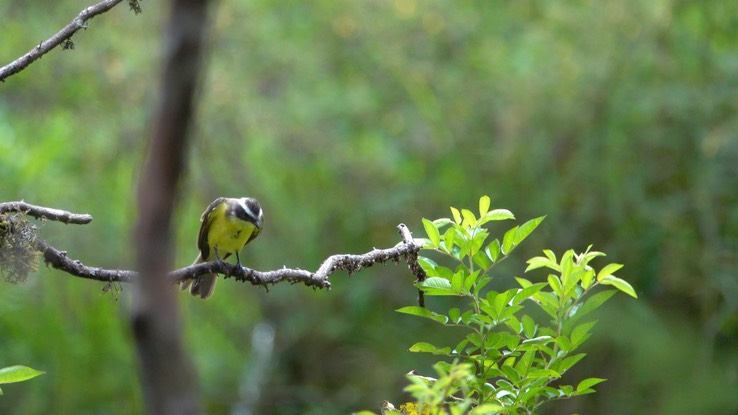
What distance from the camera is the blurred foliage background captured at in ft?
16.8

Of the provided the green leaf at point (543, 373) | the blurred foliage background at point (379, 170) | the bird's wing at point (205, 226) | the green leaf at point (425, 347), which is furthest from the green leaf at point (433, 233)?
the blurred foliage background at point (379, 170)

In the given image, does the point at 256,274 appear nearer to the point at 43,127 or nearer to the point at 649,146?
the point at 649,146

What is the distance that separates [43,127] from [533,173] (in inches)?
124

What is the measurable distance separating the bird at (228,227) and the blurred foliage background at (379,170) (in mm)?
1418

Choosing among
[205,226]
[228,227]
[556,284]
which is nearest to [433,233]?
[556,284]

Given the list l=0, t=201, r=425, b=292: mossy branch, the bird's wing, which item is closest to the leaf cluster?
l=0, t=201, r=425, b=292: mossy branch

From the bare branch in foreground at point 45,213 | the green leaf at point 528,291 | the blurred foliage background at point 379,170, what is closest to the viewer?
the green leaf at point 528,291

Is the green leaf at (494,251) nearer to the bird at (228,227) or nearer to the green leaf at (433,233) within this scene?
the green leaf at (433,233)

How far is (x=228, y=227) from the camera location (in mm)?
3557

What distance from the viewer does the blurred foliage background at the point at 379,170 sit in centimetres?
513

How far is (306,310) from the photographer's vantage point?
582cm

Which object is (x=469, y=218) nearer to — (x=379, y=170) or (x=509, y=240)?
(x=509, y=240)

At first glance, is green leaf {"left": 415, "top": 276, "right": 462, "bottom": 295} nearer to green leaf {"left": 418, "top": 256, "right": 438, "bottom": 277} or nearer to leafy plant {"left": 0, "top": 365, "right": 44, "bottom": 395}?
green leaf {"left": 418, "top": 256, "right": 438, "bottom": 277}

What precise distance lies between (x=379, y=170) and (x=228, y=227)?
87.0 inches
